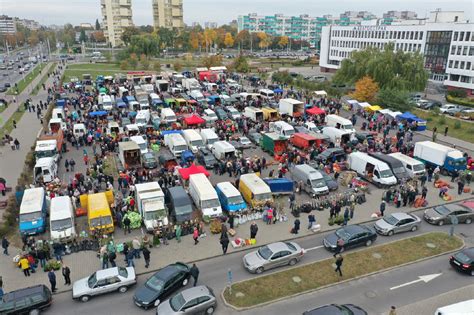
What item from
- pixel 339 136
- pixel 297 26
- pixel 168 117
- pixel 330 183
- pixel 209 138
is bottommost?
pixel 330 183

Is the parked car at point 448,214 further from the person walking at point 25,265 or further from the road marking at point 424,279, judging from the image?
the person walking at point 25,265

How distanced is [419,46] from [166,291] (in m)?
73.4

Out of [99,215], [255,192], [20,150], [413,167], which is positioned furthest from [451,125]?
[20,150]

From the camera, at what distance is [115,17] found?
6137 inches

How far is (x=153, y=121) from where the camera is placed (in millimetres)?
41812

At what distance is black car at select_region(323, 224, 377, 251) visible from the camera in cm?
1884

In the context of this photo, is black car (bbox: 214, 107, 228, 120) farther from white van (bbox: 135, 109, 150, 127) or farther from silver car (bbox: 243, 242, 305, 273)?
silver car (bbox: 243, 242, 305, 273)

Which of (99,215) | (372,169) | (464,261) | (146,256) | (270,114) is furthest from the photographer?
(270,114)

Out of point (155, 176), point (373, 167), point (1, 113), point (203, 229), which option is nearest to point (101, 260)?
point (203, 229)

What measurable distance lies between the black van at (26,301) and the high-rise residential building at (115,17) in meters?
155

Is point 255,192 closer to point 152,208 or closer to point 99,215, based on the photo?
→ point 152,208

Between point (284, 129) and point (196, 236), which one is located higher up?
point (284, 129)

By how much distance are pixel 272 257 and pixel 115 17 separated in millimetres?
162170

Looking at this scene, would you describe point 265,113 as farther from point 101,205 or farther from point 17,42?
point 17,42
